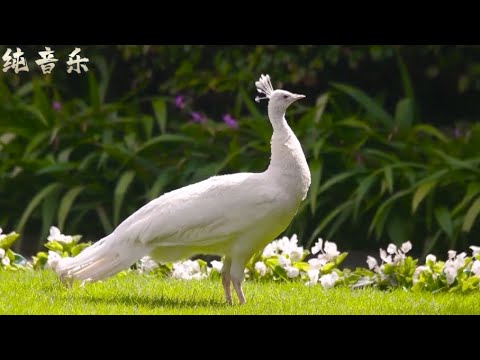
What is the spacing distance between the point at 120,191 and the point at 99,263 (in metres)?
2.50

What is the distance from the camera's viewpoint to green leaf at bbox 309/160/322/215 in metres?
6.71

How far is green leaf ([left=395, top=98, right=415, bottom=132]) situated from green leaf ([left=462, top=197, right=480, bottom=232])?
1.16 meters

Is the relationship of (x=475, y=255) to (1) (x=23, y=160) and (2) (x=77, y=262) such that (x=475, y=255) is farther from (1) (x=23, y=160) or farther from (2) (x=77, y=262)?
(1) (x=23, y=160)

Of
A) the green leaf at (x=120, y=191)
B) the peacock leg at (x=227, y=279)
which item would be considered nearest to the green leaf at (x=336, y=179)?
the green leaf at (x=120, y=191)

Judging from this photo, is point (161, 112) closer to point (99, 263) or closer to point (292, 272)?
point (292, 272)

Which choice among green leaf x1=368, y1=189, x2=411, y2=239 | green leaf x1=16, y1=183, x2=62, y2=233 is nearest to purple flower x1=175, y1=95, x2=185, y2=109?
green leaf x1=16, y1=183, x2=62, y2=233

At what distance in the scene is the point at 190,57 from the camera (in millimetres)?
8305

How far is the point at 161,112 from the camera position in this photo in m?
7.77

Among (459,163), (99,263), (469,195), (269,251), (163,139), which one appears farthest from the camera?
(163,139)

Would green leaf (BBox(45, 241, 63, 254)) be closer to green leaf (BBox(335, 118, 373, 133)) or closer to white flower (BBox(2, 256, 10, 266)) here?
white flower (BBox(2, 256, 10, 266))

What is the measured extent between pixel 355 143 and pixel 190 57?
172 cm

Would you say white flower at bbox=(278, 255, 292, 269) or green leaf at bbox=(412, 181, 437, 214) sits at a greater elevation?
green leaf at bbox=(412, 181, 437, 214)

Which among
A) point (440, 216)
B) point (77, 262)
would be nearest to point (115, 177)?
point (440, 216)

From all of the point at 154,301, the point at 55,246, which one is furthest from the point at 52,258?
the point at 154,301
